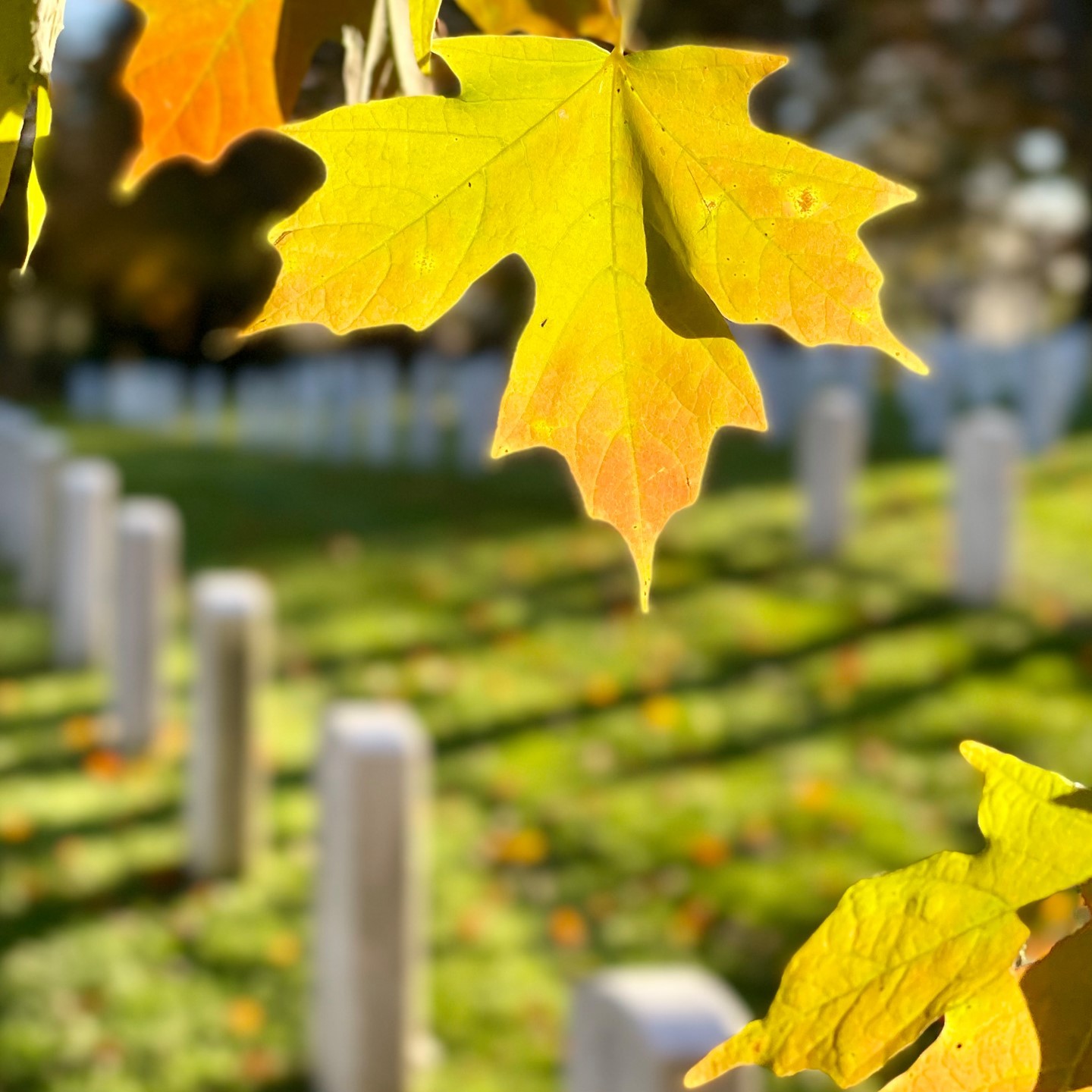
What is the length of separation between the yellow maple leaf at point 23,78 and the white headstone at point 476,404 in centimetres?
1044

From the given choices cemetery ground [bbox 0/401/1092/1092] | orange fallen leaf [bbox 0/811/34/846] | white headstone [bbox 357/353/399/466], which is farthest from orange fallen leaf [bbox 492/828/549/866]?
white headstone [bbox 357/353/399/466]

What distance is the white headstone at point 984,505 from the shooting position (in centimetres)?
644

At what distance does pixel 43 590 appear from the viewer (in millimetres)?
8047

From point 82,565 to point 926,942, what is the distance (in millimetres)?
6743

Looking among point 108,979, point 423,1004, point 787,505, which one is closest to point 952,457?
point 787,505

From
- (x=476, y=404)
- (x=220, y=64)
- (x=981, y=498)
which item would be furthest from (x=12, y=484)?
(x=220, y=64)

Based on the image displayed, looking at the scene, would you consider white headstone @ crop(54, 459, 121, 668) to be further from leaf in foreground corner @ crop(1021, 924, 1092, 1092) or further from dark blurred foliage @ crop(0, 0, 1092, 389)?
leaf in foreground corner @ crop(1021, 924, 1092, 1092)

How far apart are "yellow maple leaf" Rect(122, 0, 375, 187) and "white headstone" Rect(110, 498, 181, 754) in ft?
16.5

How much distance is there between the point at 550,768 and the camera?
5.35 metres

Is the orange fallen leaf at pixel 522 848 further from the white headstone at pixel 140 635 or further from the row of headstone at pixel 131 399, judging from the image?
the row of headstone at pixel 131 399

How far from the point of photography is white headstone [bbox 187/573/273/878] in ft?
15.1

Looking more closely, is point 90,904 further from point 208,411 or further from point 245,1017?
point 208,411

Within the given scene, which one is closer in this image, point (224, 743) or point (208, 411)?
point (224, 743)

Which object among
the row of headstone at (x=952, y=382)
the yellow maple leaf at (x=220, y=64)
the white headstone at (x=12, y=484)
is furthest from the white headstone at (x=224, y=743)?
the row of headstone at (x=952, y=382)
